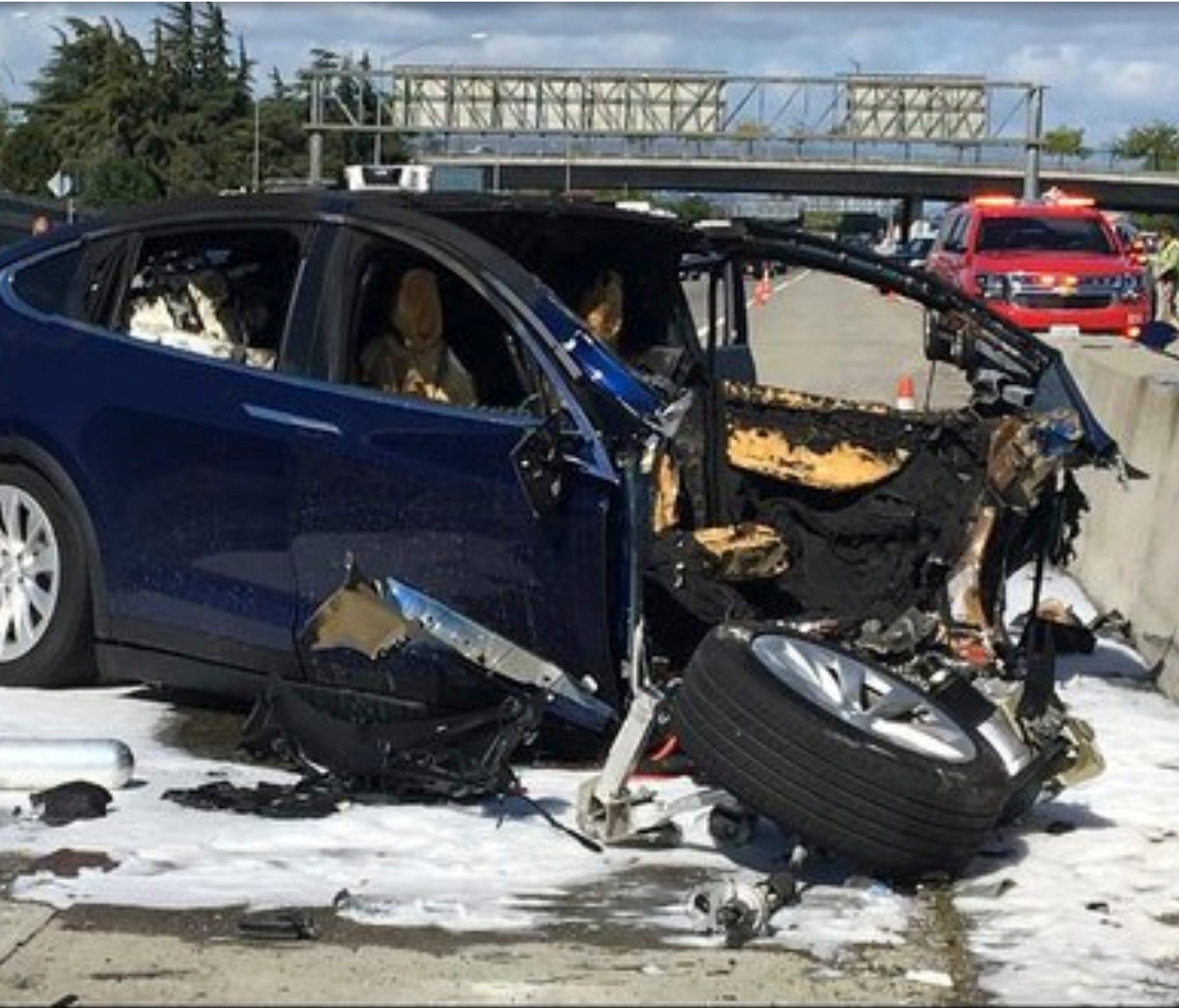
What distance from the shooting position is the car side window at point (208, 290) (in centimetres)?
705

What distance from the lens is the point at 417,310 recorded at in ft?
22.4

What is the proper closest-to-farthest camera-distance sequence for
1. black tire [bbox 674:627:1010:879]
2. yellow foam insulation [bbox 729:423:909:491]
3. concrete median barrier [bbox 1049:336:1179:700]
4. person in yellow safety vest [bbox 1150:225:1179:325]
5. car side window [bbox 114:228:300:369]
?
black tire [bbox 674:627:1010:879]
yellow foam insulation [bbox 729:423:909:491]
car side window [bbox 114:228:300:369]
concrete median barrier [bbox 1049:336:1179:700]
person in yellow safety vest [bbox 1150:225:1179:325]

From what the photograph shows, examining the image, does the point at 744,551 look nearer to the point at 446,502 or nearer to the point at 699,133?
the point at 446,502

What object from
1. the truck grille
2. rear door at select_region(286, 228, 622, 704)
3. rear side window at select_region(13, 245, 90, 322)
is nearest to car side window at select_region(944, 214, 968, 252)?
the truck grille

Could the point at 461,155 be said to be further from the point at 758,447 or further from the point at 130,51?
the point at 758,447

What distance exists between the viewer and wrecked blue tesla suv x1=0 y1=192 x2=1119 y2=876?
584cm

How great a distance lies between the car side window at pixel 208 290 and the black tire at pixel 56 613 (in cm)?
64

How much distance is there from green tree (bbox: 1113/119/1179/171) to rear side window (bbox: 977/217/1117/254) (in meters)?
108

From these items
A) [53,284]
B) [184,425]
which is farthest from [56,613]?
[53,284]

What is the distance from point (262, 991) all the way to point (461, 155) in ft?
265

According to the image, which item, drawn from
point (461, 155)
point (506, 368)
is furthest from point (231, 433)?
point (461, 155)

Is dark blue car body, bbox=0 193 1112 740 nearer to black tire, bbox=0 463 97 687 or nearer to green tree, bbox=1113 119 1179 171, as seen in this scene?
black tire, bbox=0 463 97 687

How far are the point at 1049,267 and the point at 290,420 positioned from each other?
19624 millimetres

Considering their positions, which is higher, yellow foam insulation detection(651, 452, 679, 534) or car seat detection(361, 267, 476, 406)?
car seat detection(361, 267, 476, 406)
